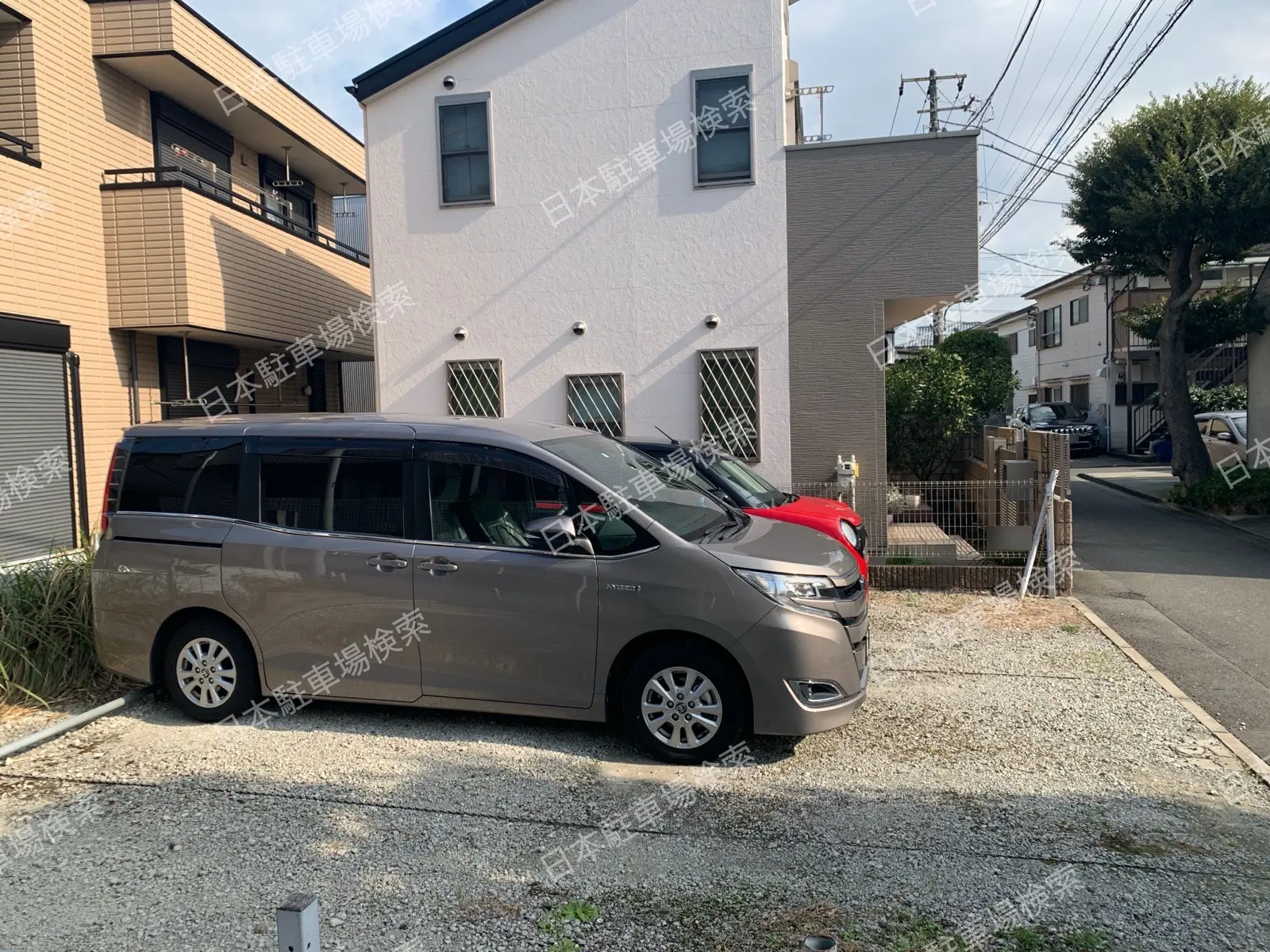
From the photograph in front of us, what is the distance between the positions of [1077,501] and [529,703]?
14.5 metres

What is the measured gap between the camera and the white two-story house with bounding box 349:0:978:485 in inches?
379

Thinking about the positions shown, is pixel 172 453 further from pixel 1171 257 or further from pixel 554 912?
pixel 1171 257

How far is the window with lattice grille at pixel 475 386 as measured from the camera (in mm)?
10406

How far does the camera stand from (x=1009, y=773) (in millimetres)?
4566

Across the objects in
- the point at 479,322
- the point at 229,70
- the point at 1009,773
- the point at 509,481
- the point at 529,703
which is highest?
the point at 229,70

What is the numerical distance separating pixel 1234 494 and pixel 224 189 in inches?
604

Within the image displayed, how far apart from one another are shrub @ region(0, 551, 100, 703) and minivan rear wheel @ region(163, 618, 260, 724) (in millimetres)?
1027

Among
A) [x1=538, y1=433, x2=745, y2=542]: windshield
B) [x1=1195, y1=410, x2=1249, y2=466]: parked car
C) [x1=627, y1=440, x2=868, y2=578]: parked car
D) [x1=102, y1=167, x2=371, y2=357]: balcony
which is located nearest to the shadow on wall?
[x1=102, y1=167, x2=371, y2=357]: balcony

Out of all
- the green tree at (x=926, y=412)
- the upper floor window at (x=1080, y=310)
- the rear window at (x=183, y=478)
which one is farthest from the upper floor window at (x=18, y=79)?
the upper floor window at (x=1080, y=310)

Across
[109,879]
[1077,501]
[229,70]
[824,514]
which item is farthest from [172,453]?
[1077,501]

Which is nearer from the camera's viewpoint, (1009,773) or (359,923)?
(359,923)

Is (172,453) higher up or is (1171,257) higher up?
(1171,257)

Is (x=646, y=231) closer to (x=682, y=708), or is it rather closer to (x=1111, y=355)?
(x=682, y=708)

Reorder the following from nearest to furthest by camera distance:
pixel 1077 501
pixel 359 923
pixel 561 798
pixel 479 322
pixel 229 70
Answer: pixel 359 923 → pixel 561 798 → pixel 479 322 → pixel 229 70 → pixel 1077 501
